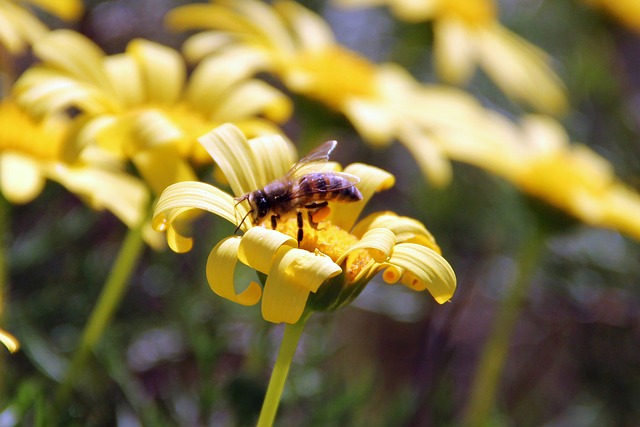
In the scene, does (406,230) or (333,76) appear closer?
(406,230)

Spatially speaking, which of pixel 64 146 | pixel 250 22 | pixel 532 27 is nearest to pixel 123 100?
pixel 64 146

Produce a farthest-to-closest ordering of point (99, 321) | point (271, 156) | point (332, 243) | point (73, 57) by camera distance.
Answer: point (73, 57) < point (99, 321) < point (271, 156) < point (332, 243)

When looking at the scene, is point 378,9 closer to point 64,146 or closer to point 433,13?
point 433,13

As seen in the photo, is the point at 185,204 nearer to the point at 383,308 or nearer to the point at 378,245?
the point at 378,245

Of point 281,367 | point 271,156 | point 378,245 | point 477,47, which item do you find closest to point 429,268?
point 378,245

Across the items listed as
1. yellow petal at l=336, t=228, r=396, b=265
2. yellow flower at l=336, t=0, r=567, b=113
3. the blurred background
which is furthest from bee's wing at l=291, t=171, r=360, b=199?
yellow flower at l=336, t=0, r=567, b=113
